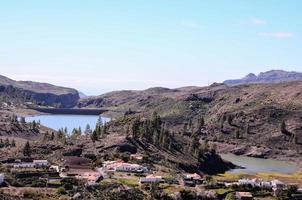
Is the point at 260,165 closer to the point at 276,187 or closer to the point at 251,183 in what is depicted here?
the point at 251,183

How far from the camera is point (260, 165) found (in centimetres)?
17238

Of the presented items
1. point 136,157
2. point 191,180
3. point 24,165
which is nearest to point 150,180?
point 191,180

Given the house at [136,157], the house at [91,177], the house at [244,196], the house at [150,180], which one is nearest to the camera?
the house at [244,196]

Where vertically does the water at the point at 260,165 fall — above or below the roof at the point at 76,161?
below

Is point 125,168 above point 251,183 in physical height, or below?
above

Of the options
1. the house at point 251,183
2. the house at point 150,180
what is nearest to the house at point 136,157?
the house at point 150,180

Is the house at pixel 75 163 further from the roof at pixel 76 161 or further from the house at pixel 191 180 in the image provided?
the house at pixel 191 180

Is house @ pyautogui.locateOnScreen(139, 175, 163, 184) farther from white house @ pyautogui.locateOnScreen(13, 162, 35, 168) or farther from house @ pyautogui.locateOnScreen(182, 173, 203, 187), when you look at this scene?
white house @ pyautogui.locateOnScreen(13, 162, 35, 168)

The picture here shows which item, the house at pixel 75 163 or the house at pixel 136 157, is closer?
the house at pixel 75 163

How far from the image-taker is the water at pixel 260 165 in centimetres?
15875

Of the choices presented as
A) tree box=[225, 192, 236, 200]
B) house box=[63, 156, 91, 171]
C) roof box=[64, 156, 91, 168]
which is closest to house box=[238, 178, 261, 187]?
tree box=[225, 192, 236, 200]

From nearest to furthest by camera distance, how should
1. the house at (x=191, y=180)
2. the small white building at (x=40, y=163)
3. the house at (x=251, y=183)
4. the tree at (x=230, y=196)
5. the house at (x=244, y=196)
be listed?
1. the tree at (x=230, y=196)
2. the house at (x=244, y=196)
3. the house at (x=191, y=180)
4. the house at (x=251, y=183)
5. the small white building at (x=40, y=163)

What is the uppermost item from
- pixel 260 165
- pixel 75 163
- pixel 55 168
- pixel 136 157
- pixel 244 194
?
pixel 136 157

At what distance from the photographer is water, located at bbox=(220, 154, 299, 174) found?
158750 mm
